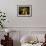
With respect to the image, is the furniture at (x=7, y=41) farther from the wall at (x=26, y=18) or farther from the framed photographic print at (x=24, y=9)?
the framed photographic print at (x=24, y=9)

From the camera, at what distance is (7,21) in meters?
5.18

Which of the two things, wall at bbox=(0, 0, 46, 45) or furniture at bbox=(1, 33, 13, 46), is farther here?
wall at bbox=(0, 0, 46, 45)

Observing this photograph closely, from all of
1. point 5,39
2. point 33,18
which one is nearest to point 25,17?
point 33,18

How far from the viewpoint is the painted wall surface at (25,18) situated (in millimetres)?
5164

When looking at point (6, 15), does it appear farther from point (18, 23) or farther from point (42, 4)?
point (42, 4)

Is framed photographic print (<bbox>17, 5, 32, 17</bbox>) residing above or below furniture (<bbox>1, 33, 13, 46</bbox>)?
above

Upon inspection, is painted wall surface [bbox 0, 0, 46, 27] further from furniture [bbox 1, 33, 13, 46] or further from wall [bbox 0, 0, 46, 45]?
furniture [bbox 1, 33, 13, 46]

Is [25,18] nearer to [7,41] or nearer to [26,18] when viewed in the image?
[26,18]

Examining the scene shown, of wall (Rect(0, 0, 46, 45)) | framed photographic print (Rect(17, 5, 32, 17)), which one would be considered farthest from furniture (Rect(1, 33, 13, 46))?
framed photographic print (Rect(17, 5, 32, 17))

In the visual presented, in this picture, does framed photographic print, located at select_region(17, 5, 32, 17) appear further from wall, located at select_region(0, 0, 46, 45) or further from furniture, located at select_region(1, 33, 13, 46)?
furniture, located at select_region(1, 33, 13, 46)

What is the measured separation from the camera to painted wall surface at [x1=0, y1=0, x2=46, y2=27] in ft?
16.9

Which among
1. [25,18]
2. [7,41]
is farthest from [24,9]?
[7,41]

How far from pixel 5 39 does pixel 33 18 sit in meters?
1.27

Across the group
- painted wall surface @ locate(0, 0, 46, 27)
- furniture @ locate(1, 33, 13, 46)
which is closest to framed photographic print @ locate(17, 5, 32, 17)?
painted wall surface @ locate(0, 0, 46, 27)
